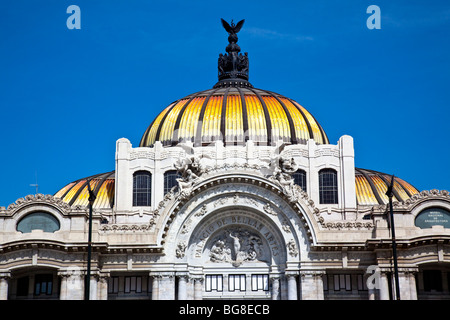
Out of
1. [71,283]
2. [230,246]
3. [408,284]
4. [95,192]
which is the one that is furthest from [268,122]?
[71,283]

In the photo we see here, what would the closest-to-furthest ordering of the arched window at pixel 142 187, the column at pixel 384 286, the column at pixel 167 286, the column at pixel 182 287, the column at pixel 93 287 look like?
the column at pixel 384 286 → the column at pixel 93 287 → the column at pixel 167 286 → the column at pixel 182 287 → the arched window at pixel 142 187

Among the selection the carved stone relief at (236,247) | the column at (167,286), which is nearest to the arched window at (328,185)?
the carved stone relief at (236,247)

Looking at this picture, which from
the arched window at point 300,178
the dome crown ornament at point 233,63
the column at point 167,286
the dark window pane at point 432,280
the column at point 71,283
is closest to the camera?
the column at point 71,283

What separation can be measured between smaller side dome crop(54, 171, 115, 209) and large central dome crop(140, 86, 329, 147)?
4.58 meters

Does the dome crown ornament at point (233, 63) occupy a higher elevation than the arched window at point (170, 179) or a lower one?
higher

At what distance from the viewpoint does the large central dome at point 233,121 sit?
74.4 metres

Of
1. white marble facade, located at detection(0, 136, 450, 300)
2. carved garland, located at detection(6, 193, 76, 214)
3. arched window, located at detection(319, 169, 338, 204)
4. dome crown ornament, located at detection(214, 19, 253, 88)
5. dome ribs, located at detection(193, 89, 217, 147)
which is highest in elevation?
dome crown ornament, located at detection(214, 19, 253, 88)

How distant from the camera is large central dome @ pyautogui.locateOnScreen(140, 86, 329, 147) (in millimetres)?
74375

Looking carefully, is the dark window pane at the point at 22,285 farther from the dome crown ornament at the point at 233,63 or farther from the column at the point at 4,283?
the dome crown ornament at the point at 233,63

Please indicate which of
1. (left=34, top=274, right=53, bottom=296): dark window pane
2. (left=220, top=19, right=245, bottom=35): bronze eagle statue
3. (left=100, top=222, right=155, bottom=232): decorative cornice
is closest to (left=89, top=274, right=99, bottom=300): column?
(left=100, top=222, right=155, bottom=232): decorative cornice

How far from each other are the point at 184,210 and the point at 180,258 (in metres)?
3.35

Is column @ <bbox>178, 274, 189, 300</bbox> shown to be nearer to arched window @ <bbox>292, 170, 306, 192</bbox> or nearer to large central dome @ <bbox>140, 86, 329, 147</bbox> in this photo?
arched window @ <bbox>292, 170, 306, 192</bbox>

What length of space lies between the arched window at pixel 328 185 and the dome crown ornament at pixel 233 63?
1569cm

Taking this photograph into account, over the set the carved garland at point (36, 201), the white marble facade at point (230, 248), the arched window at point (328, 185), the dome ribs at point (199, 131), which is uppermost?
the dome ribs at point (199, 131)
